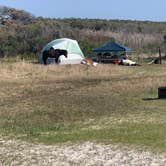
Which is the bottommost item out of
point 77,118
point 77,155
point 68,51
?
point 77,155

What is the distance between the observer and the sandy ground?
869 centimetres

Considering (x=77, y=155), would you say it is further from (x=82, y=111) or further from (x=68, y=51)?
(x=68, y=51)

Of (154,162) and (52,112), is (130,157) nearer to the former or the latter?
(154,162)

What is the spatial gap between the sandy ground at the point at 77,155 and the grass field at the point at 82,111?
495mm

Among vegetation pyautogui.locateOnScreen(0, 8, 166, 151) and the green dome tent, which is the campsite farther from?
the green dome tent


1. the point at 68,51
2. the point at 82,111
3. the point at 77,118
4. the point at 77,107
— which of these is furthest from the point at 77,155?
the point at 68,51

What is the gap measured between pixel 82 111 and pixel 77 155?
218 inches

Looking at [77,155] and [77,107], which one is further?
[77,107]

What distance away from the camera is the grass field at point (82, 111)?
35.9 ft

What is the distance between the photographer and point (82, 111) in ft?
48.3

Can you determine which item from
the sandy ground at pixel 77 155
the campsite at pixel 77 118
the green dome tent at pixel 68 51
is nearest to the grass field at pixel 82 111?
the campsite at pixel 77 118

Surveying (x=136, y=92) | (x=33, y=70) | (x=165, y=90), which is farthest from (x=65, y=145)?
(x=33, y=70)

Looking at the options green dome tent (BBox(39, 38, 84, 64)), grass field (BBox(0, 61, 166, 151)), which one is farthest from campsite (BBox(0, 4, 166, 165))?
green dome tent (BBox(39, 38, 84, 64))

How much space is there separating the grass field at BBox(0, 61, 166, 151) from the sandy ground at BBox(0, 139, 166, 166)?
0.50 meters
